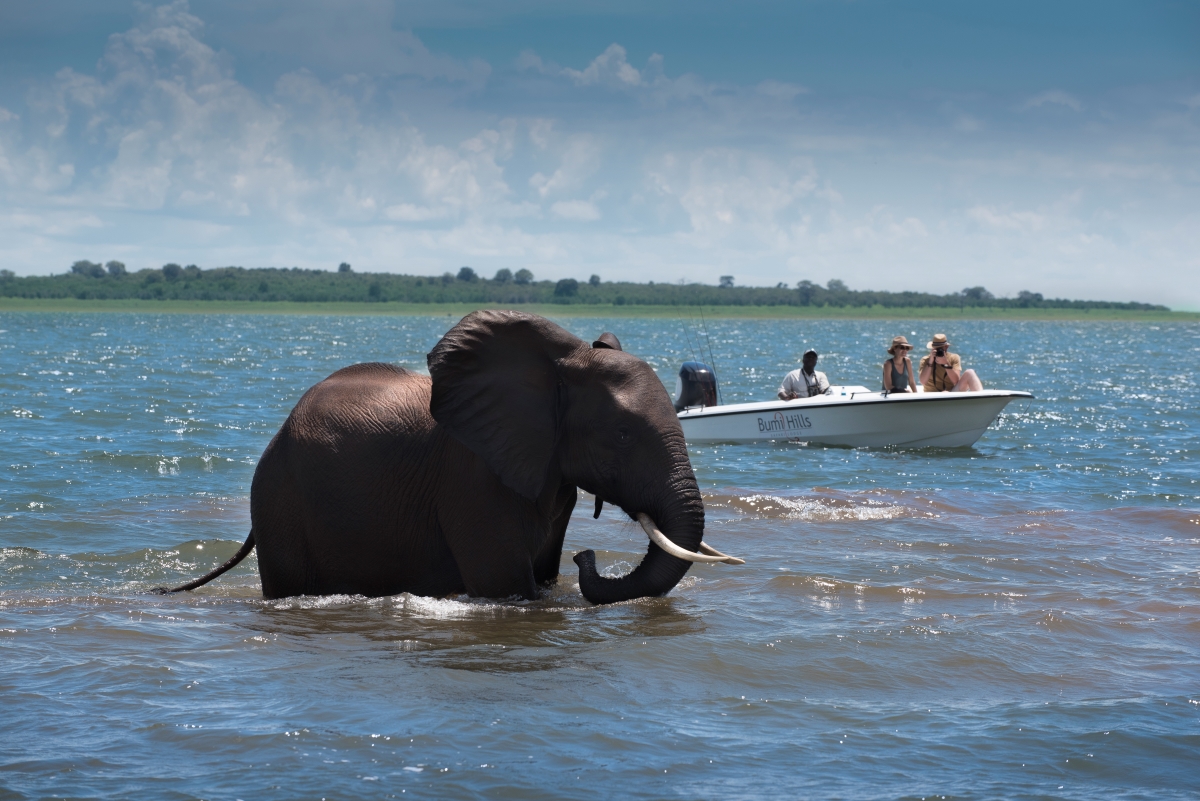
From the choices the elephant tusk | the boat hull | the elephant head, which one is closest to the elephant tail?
the elephant head

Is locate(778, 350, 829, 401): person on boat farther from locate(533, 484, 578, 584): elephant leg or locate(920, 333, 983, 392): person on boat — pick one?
locate(533, 484, 578, 584): elephant leg

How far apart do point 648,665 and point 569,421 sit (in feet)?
4.51

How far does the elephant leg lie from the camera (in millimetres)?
7258

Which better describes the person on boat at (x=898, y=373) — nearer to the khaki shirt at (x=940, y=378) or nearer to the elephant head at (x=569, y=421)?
the khaki shirt at (x=940, y=378)

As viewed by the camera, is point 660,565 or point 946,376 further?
point 946,376

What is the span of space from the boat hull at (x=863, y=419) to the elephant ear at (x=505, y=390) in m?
11.8

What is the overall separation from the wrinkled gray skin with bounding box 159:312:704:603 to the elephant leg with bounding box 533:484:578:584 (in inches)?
1.0

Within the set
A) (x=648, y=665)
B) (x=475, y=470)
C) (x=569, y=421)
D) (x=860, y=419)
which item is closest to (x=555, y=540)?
(x=475, y=470)

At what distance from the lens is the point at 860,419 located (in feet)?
60.7

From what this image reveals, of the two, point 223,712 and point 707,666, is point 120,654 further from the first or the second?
point 707,666

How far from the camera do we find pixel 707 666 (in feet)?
21.2

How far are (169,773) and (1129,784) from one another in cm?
365

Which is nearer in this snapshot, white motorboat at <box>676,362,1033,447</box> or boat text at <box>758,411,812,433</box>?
white motorboat at <box>676,362,1033,447</box>

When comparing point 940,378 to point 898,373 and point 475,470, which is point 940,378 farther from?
point 475,470
